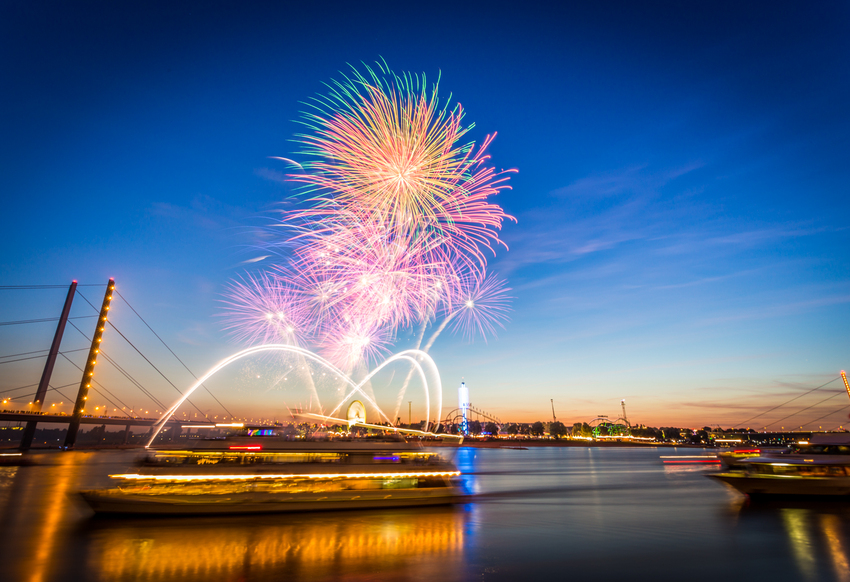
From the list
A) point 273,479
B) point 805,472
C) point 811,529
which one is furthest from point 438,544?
point 805,472

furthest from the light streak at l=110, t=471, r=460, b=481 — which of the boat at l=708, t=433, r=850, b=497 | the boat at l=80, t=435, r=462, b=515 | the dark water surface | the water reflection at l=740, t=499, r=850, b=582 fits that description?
the boat at l=708, t=433, r=850, b=497

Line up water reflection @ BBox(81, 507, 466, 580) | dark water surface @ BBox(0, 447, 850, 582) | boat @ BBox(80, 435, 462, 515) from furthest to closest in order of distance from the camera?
boat @ BBox(80, 435, 462, 515) → dark water surface @ BBox(0, 447, 850, 582) → water reflection @ BBox(81, 507, 466, 580)

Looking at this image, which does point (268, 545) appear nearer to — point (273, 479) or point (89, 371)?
point (273, 479)

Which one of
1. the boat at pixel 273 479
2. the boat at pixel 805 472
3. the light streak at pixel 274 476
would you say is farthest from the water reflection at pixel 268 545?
the boat at pixel 805 472

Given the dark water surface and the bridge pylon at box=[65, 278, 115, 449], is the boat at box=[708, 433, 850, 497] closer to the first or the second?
the dark water surface

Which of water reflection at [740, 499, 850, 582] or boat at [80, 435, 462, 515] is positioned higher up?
boat at [80, 435, 462, 515]

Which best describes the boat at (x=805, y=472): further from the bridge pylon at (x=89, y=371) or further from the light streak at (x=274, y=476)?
the bridge pylon at (x=89, y=371)

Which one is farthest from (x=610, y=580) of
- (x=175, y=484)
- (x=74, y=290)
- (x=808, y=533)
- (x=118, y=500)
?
(x=74, y=290)
